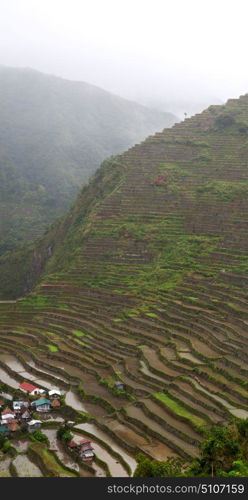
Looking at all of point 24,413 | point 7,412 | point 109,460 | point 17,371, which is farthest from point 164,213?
point 109,460

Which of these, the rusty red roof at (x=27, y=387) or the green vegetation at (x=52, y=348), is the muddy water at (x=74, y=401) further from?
the green vegetation at (x=52, y=348)

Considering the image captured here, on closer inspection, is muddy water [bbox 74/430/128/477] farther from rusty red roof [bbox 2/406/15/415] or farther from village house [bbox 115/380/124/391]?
village house [bbox 115/380/124/391]

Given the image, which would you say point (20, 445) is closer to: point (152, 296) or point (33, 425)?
point (33, 425)

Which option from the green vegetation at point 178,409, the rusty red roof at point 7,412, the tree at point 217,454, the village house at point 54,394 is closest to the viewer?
the tree at point 217,454

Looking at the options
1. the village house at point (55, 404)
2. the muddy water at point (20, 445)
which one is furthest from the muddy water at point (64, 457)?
the village house at point (55, 404)

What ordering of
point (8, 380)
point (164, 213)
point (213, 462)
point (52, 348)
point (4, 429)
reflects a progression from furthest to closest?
point (164, 213) → point (52, 348) → point (8, 380) → point (4, 429) → point (213, 462)

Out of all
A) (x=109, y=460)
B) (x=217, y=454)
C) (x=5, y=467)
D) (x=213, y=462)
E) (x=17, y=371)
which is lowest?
(x=5, y=467)
